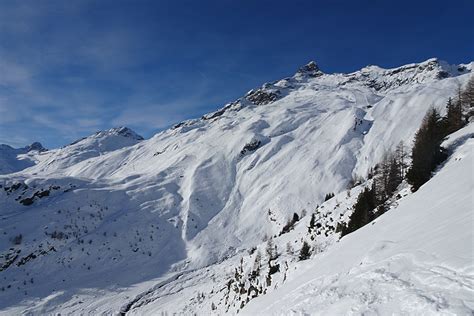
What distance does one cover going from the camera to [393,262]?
972 centimetres

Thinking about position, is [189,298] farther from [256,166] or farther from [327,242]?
[256,166]

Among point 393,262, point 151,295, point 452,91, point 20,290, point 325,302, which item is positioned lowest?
point 151,295

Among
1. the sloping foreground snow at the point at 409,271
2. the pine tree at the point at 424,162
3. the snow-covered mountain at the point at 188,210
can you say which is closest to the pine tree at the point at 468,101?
the pine tree at the point at 424,162

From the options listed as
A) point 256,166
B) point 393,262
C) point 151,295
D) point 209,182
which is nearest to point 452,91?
point 256,166

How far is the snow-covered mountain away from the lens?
125 ft

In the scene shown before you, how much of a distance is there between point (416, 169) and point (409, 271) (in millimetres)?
18404

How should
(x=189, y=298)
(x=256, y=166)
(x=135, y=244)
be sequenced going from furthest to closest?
(x=256, y=166)
(x=135, y=244)
(x=189, y=298)

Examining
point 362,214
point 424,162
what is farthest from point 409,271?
point 424,162

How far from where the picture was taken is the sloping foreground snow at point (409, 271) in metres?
7.33

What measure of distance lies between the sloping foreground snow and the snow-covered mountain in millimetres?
2720

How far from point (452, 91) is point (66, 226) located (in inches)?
3812

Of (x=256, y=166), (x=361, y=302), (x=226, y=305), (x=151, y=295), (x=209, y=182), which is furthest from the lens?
(x=256, y=166)

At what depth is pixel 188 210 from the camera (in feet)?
204

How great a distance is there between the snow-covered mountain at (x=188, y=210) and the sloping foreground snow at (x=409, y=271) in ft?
8.92
